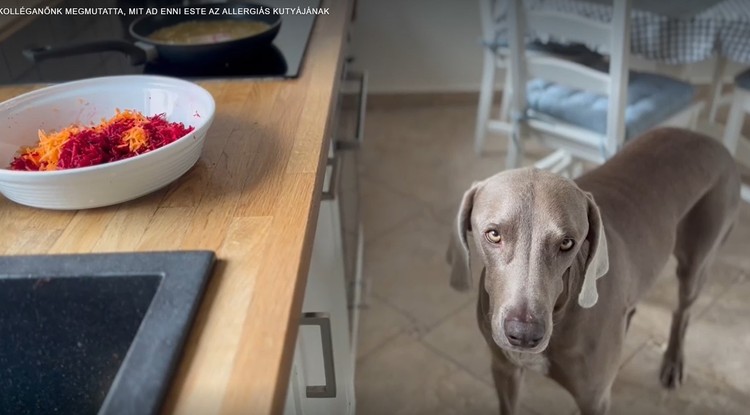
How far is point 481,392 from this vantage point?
167 cm

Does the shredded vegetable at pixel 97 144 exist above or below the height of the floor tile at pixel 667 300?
above

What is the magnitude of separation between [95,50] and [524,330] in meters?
1.01

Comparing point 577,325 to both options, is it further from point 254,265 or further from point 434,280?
point 434,280

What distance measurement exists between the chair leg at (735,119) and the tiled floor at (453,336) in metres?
0.31

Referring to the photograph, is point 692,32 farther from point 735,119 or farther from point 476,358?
point 476,358

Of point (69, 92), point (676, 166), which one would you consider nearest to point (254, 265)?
point (69, 92)

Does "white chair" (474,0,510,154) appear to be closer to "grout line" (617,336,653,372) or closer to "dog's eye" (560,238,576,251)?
"grout line" (617,336,653,372)

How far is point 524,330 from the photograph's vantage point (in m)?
1.00

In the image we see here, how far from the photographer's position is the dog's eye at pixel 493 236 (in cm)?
105

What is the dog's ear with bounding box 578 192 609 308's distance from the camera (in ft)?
3.53

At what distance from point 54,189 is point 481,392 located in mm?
1199

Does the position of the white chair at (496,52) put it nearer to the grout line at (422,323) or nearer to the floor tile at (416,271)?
the floor tile at (416,271)

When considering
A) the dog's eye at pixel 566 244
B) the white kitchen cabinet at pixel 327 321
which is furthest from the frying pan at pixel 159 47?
the dog's eye at pixel 566 244

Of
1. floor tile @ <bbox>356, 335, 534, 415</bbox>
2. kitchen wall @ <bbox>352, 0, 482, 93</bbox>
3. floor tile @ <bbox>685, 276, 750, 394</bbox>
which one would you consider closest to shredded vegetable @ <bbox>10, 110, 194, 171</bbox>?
floor tile @ <bbox>356, 335, 534, 415</bbox>
